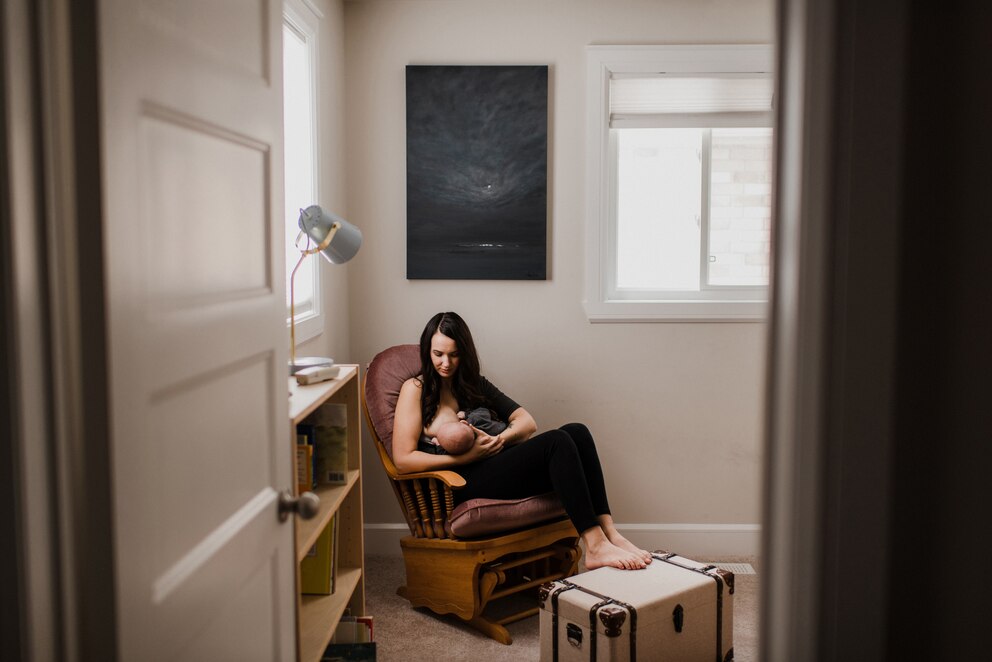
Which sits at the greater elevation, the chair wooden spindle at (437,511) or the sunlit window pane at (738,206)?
the sunlit window pane at (738,206)

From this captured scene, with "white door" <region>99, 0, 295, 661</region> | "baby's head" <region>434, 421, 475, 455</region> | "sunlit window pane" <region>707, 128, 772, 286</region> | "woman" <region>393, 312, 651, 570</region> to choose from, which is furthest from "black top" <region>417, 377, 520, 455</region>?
"white door" <region>99, 0, 295, 661</region>

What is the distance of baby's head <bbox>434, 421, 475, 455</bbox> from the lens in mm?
3230

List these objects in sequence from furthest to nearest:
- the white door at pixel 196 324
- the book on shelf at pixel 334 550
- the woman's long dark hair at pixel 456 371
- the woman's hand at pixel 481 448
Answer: the woman's long dark hair at pixel 456 371, the woman's hand at pixel 481 448, the book on shelf at pixel 334 550, the white door at pixel 196 324

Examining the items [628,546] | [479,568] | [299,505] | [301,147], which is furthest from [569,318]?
[299,505]

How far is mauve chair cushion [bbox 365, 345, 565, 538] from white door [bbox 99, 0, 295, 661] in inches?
60.2

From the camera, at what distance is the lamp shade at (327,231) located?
2502mm

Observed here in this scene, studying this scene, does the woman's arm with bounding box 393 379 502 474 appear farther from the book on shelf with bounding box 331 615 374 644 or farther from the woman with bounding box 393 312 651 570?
the book on shelf with bounding box 331 615 374 644

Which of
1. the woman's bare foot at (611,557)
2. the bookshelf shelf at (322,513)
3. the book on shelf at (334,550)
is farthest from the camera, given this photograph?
the woman's bare foot at (611,557)

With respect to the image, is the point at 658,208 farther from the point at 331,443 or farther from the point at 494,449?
the point at 331,443

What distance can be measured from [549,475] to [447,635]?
0.66 meters

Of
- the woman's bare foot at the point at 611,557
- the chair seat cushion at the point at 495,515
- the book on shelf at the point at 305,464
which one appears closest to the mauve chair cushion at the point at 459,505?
the chair seat cushion at the point at 495,515

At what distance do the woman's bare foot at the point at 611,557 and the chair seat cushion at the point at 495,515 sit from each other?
0.73 feet

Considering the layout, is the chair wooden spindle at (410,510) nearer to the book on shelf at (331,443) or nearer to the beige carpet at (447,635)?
the beige carpet at (447,635)

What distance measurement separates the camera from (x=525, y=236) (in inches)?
151
